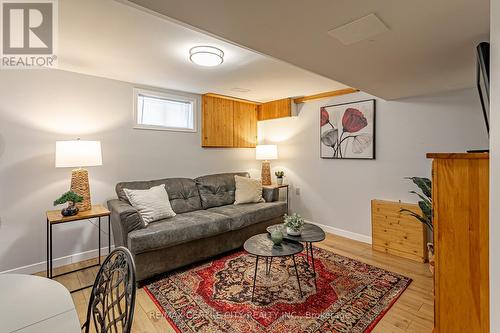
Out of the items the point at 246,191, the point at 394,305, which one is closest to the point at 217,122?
the point at 246,191

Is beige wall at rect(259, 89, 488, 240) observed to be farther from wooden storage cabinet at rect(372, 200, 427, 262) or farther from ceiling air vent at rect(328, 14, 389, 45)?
ceiling air vent at rect(328, 14, 389, 45)

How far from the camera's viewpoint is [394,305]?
207 centimetres

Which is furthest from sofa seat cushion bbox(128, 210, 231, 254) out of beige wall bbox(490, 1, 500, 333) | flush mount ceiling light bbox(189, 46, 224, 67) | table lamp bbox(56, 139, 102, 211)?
beige wall bbox(490, 1, 500, 333)

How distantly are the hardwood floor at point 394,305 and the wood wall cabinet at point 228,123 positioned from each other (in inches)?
98.8

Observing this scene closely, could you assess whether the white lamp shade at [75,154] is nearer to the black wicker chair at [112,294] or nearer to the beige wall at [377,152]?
the black wicker chair at [112,294]

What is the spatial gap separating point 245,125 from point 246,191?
1531 mm

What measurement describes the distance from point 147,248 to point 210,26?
6.79ft

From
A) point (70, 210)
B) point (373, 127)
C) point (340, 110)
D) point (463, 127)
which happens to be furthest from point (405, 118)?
point (70, 210)

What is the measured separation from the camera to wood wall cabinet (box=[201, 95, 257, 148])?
418 centimetres

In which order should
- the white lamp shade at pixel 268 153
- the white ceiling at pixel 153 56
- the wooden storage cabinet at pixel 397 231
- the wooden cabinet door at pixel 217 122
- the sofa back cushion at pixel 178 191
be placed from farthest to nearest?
the white lamp shade at pixel 268 153 → the wooden cabinet door at pixel 217 122 → the sofa back cushion at pixel 178 191 → the wooden storage cabinet at pixel 397 231 → the white ceiling at pixel 153 56

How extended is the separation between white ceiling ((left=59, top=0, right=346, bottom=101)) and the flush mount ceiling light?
6 centimetres

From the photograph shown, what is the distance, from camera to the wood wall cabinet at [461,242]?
121 centimetres

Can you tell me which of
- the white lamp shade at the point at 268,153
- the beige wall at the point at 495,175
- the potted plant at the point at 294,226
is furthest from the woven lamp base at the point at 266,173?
the beige wall at the point at 495,175

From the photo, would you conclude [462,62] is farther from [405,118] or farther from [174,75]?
[174,75]
